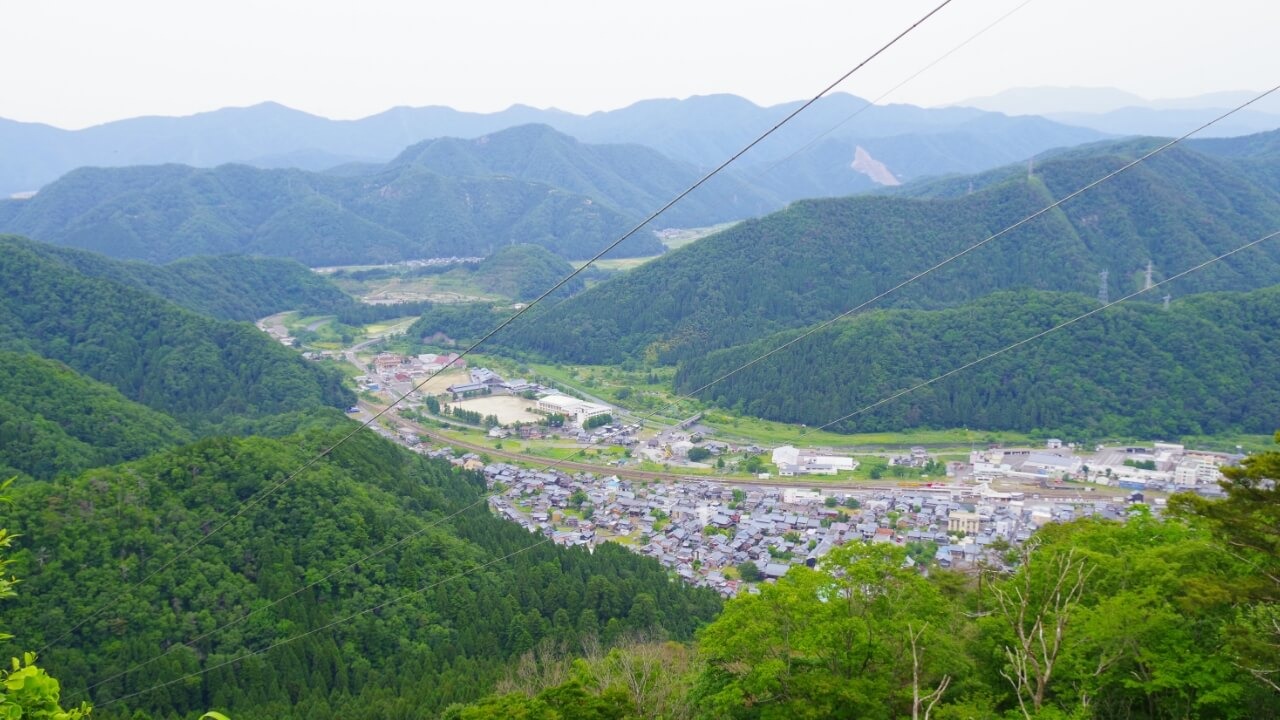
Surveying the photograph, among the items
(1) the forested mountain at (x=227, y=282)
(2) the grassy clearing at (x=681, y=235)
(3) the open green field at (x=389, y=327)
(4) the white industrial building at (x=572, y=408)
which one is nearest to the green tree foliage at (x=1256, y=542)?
(4) the white industrial building at (x=572, y=408)

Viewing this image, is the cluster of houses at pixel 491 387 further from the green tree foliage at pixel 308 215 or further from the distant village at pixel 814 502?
the green tree foliage at pixel 308 215

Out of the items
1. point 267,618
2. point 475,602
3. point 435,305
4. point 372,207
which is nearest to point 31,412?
point 267,618

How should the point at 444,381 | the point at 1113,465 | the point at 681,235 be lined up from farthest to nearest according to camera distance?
1. the point at 681,235
2. the point at 444,381
3. the point at 1113,465

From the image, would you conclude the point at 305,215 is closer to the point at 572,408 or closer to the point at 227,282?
the point at 227,282

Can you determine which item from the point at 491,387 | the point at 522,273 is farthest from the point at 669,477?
the point at 522,273

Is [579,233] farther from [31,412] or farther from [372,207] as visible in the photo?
[31,412]

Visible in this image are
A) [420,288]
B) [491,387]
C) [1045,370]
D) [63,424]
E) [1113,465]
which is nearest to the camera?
[63,424]
